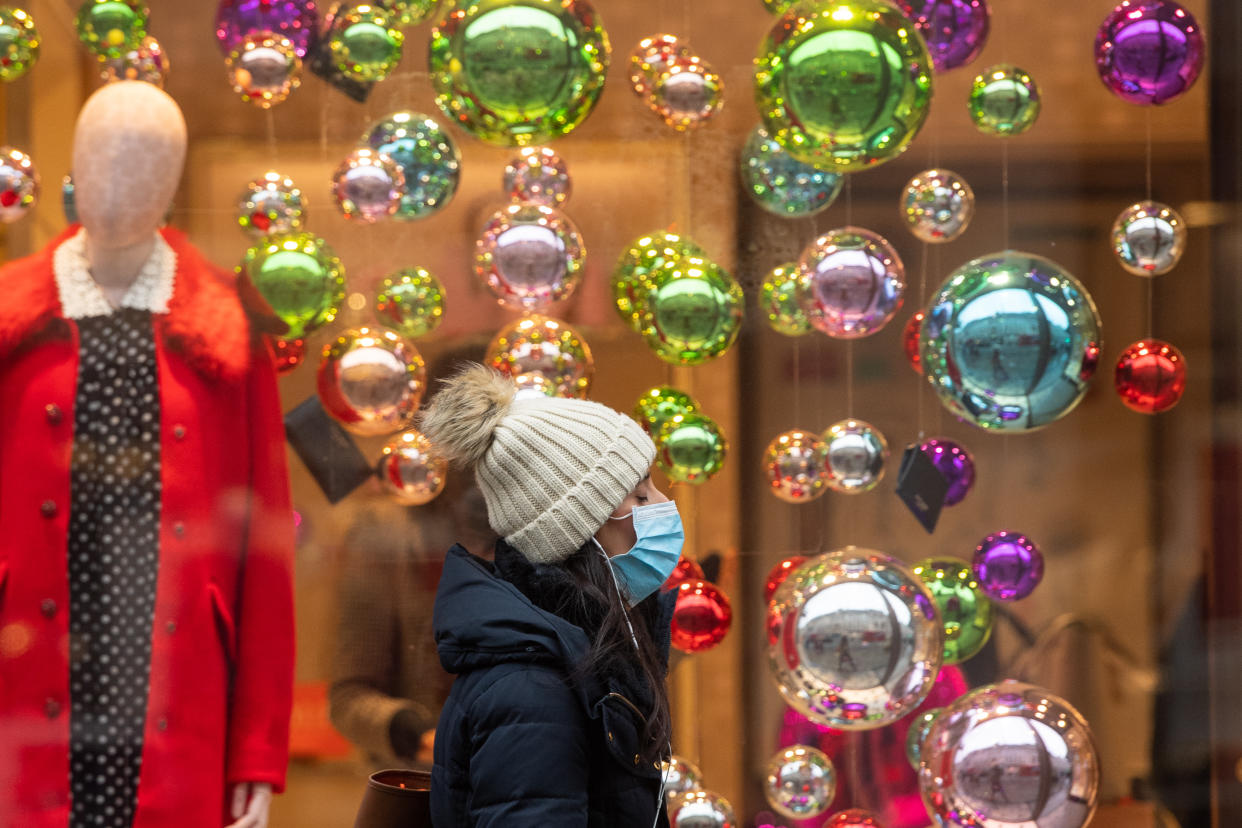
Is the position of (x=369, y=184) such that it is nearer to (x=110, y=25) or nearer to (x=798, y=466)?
(x=110, y=25)

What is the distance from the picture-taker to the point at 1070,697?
11.0 feet

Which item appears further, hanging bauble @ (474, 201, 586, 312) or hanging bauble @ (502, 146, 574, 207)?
hanging bauble @ (502, 146, 574, 207)

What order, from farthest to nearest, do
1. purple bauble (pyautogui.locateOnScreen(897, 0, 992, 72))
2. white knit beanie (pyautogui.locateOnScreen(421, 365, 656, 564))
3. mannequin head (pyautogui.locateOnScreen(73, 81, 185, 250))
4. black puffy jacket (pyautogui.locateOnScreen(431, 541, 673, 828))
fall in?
purple bauble (pyautogui.locateOnScreen(897, 0, 992, 72))
mannequin head (pyautogui.locateOnScreen(73, 81, 185, 250))
white knit beanie (pyautogui.locateOnScreen(421, 365, 656, 564))
black puffy jacket (pyautogui.locateOnScreen(431, 541, 673, 828))

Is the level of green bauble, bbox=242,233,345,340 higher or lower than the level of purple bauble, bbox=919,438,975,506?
higher

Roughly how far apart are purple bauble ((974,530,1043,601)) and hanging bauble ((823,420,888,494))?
0.32 metres

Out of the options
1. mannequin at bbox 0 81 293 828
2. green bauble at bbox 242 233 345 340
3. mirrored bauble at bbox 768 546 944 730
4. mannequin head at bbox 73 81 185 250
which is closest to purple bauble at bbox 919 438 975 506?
mirrored bauble at bbox 768 546 944 730

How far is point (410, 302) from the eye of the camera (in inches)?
115

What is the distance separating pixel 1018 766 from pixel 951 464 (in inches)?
41.1

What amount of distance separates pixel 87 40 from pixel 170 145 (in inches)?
12.5

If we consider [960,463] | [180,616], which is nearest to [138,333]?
[180,616]

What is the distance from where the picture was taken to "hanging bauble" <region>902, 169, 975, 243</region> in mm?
2934

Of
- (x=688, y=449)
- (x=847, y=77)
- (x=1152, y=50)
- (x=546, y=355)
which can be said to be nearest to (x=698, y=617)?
(x=688, y=449)

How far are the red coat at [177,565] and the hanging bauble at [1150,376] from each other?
66.9 inches

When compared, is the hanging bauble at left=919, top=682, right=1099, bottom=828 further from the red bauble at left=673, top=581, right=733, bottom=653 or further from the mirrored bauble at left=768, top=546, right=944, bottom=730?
the red bauble at left=673, top=581, right=733, bottom=653
